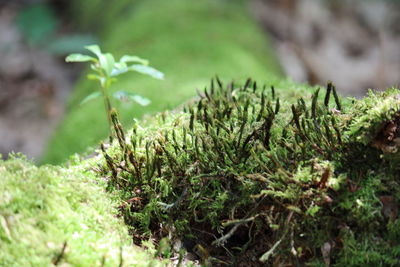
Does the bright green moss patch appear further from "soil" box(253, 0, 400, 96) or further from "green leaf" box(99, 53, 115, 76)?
"soil" box(253, 0, 400, 96)

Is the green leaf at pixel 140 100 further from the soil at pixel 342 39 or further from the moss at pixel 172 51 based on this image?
the soil at pixel 342 39

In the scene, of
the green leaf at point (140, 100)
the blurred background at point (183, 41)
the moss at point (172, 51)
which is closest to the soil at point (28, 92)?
the blurred background at point (183, 41)

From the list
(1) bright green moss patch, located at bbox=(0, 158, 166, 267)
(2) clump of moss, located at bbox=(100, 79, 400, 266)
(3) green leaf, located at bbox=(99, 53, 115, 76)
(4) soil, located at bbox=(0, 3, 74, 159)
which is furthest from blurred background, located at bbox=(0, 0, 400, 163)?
(1) bright green moss patch, located at bbox=(0, 158, 166, 267)

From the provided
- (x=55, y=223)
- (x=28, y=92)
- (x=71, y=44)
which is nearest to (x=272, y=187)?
(x=55, y=223)

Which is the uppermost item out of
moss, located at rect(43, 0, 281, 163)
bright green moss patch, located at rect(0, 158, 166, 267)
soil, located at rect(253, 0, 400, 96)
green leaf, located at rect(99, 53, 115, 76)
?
soil, located at rect(253, 0, 400, 96)

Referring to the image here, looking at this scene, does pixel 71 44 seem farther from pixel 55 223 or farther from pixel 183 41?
pixel 55 223

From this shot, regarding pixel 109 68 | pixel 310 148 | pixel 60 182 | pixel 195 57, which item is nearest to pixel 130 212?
pixel 60 182
